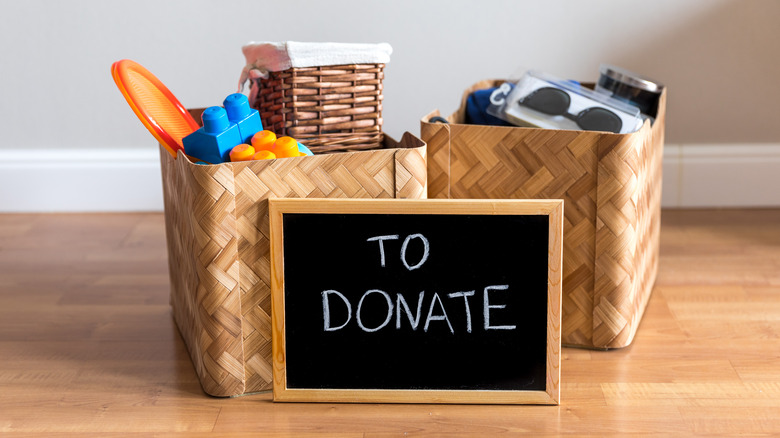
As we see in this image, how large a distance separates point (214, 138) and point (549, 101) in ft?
1.62

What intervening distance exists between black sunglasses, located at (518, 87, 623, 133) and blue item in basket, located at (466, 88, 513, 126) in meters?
0.06

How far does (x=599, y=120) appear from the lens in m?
1.10

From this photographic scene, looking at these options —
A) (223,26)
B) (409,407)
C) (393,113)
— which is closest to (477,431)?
(409,407)

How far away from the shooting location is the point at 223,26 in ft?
5.50

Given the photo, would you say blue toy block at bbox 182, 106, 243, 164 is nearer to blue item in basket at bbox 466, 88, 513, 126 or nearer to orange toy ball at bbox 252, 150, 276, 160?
orange toy ball at bbox 252, 150, 276, 160

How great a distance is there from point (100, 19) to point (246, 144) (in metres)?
0.90

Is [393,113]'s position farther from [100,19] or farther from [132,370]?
[132,370]

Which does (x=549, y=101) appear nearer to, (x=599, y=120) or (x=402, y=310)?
(x=599, y=120)

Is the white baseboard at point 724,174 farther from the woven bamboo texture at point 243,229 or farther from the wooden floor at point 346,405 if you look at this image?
the woven bamboo texture at point 243,229

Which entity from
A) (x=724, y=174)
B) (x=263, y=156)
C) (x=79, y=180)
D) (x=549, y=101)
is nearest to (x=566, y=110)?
(x=549, y=101)

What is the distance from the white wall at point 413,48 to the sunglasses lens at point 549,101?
0.56 meters

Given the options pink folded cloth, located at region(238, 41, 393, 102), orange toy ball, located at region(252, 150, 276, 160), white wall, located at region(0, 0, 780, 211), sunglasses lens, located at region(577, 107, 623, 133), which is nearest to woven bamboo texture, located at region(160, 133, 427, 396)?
orange toy ball, located at region(252, 150, 276, 160)

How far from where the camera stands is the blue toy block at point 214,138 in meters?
0.95

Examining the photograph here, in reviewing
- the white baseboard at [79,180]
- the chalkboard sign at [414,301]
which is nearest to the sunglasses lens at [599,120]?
the chalkboard sign at [414,301]
